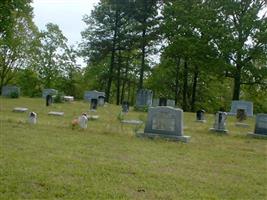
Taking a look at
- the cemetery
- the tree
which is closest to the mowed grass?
the cemetery

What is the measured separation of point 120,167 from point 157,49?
29310 millimetres

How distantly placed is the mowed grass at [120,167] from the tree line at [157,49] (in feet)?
52.1

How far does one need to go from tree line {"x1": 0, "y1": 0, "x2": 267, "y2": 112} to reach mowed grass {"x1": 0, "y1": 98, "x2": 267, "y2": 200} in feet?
52.1

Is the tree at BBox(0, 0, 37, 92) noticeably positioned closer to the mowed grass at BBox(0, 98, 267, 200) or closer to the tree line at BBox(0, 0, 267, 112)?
the tree line at BBox(0, 0, 267, 112)

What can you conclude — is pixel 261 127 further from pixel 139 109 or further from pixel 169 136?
pixel 139 109

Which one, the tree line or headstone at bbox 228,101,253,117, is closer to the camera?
headstone at bbox 228,101,253,117

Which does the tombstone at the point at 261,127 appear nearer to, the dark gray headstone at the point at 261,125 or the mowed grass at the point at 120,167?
the dark gray headstone at the point at 261,125

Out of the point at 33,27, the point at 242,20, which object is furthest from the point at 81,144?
the point at 33,27

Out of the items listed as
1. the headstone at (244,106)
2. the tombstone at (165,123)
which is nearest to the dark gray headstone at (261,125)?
the tombstone at (165,123)

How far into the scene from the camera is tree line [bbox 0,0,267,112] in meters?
30.8

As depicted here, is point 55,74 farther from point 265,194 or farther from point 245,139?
point 265,194

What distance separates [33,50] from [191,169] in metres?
37.7

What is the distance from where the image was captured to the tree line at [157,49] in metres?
30.8

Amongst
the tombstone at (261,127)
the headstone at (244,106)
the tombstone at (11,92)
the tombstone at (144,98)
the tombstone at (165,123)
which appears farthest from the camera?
the tombstone at (11,92)
